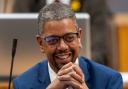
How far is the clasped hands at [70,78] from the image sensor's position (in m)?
1.78

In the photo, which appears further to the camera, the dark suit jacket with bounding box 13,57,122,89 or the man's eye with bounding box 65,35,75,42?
the dark suit jacket with bounding box 13,57,122,89

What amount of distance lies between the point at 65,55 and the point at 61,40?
62 millimetres

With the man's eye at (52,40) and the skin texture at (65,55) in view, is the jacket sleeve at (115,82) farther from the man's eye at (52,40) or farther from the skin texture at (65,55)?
the man's eye at (52,40)

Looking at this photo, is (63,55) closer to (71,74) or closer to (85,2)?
(71,74)

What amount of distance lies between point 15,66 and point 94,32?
0.99 metres

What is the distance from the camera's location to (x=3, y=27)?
93.5 inches

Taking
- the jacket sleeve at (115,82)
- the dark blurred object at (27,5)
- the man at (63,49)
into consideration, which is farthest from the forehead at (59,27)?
the dark blurred object at (27,5)

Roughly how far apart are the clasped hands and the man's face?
43mm

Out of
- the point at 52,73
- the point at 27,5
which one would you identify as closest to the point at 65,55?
the point at 52,73

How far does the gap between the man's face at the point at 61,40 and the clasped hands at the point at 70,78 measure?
4 centimetres

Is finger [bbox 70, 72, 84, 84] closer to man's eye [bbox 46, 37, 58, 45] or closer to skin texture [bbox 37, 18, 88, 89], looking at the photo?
skin texture [bbox 37, 18, 88, 89]

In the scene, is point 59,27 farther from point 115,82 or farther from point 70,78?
point 115,82

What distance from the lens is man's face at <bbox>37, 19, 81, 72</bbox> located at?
5.82 ft

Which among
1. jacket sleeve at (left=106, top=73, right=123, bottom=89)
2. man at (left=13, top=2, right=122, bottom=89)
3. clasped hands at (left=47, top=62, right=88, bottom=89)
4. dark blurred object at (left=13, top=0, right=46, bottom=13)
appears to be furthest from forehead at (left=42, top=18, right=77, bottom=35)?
dark blurred object at (left=13, top=0, right=46, bottom=13)
